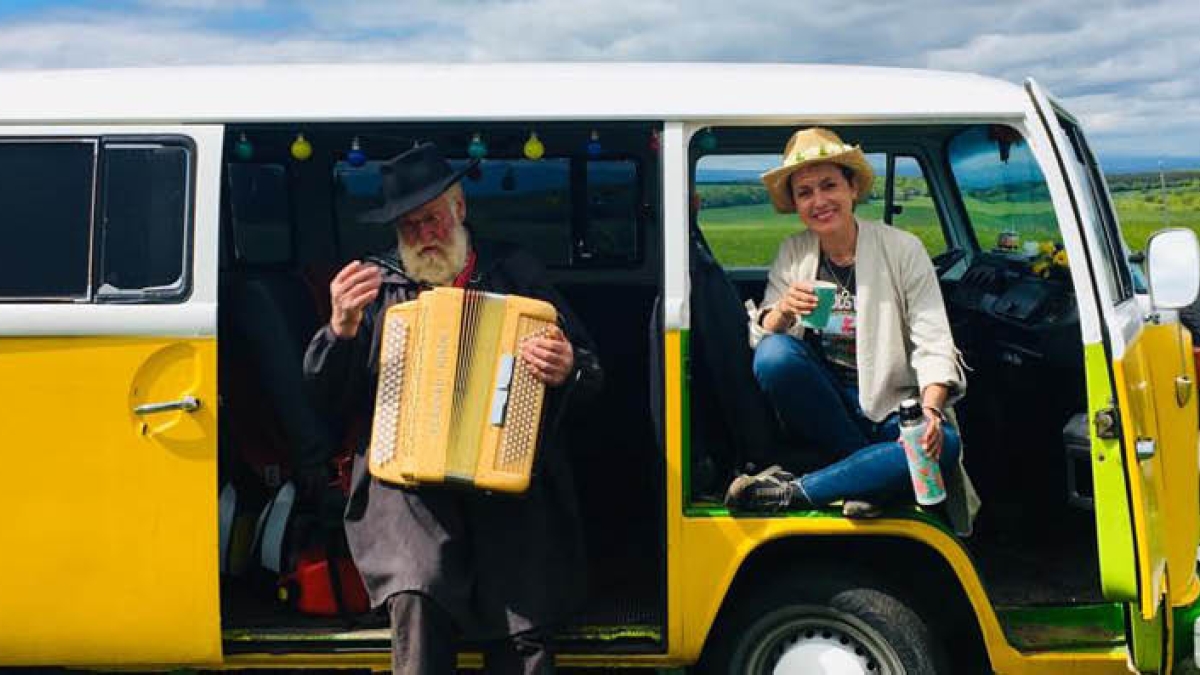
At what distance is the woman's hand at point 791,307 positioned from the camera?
3.88 metres

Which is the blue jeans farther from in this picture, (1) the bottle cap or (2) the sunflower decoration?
(2) the sunflower decoration


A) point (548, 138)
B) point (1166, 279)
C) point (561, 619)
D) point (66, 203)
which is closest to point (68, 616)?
point (66, 203)

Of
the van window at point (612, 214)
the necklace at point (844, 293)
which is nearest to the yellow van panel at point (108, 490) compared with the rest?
the necklace at point (844, 293)

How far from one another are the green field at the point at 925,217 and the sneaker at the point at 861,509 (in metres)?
1.08

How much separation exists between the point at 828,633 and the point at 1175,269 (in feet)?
5.32

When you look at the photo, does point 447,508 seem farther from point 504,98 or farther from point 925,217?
point 925,217

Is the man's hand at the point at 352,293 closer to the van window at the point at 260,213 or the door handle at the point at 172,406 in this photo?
the door handle at the point at 172,406

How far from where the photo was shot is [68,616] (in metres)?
3.87

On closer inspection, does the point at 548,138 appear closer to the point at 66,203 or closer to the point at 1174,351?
the point at 66,203

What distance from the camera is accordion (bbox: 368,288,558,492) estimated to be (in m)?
3.73

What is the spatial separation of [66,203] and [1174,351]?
3795mm

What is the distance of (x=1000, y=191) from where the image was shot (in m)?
5.34

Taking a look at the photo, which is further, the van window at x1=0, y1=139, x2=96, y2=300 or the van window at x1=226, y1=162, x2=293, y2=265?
the van window at x1=226, y1=162, x2=293, y2=265

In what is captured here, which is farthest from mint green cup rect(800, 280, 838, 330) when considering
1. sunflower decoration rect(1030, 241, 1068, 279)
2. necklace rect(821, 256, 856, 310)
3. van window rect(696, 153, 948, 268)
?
sunflower decoration rect(1030, 241, 1068, 279)
